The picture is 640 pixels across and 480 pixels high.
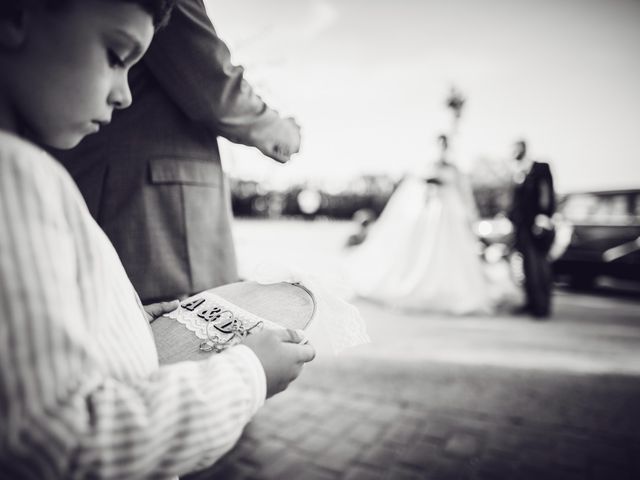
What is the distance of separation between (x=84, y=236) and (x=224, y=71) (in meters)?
0.79

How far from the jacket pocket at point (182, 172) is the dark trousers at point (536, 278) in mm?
5392

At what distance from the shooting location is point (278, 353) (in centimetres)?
74

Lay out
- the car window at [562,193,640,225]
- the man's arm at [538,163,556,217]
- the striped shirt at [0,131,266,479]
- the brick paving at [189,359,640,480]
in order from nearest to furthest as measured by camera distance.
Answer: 1. the striped shirt at [0,131,266,479]
2. the brick paving at [189,359,640,480]
3. the man's arm at [538,163,556,217]
4. the car window at [562,193,640,225]

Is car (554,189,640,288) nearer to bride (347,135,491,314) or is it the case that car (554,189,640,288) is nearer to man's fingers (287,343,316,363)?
bride (347,135,491,314)

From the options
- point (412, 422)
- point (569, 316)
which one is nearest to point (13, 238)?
point (412, 422)

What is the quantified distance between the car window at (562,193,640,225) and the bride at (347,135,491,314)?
8.60 feet

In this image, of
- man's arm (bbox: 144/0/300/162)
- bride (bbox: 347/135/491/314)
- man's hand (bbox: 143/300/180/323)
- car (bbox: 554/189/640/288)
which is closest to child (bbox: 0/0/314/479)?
man's hand (bbox: 143/300/180/323)

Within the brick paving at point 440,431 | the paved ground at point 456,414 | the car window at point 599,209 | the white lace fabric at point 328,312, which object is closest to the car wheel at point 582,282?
the car window at point 599,209

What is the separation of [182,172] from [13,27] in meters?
0.77

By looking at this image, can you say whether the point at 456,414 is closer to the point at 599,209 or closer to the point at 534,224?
the point at 534,224

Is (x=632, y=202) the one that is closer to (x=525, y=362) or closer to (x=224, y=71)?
(x=525, y=362)

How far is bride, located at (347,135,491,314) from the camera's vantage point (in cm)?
605

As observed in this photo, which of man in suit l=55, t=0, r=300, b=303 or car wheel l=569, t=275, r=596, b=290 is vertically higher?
man in suit l=55, t=0, r=300, b=303

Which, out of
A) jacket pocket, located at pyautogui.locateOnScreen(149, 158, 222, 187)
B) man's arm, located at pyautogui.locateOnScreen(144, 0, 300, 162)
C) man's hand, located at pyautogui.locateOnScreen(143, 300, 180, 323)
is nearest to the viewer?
man's hand, located at pyautogui.locateOnScreen(143, 300, 180, 323)
